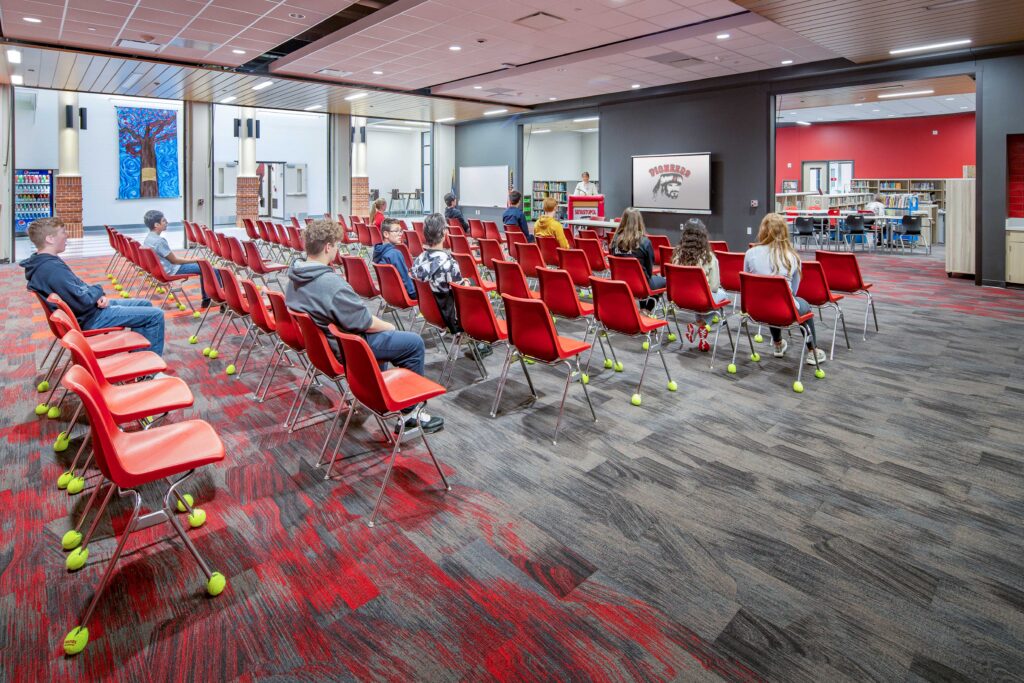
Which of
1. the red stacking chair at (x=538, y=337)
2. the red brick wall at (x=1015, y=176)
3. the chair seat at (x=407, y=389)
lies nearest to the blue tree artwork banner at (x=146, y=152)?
the red stacking chair at (x=538, y=337)

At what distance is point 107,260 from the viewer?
13891 mm

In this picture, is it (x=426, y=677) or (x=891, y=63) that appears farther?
(x=891, y=63)

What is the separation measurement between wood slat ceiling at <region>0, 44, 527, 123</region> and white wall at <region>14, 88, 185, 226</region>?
6.33m

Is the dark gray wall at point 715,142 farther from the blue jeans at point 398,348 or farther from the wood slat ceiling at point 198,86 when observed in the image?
the blue jeans at point 398,348

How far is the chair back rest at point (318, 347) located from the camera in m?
3.67

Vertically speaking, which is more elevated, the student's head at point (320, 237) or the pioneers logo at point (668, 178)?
the pioneers logo at point (668, 178)

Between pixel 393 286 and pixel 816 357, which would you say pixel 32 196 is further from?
pixel 816 357

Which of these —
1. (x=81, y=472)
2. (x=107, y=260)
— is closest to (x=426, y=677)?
(x=81, y=472)

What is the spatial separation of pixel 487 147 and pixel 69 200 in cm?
1164

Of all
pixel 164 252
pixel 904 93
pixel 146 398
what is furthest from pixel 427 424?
pixel 904 93

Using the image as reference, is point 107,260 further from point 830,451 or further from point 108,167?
point 830,451

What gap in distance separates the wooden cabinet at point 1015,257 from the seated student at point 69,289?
11956 millimetres

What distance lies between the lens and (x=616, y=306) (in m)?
5.02

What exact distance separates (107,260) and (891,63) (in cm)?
1583
